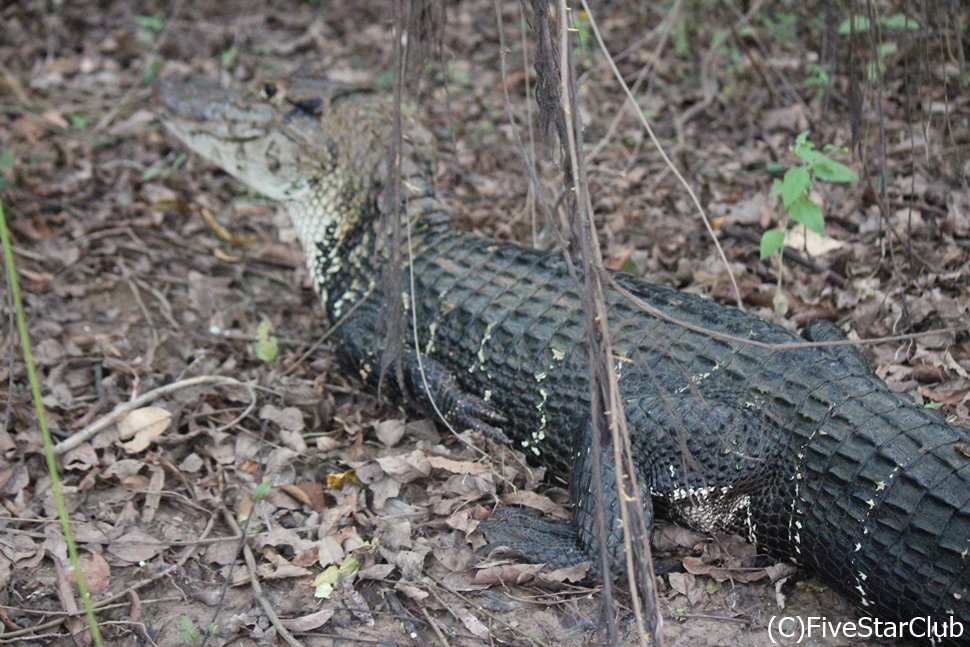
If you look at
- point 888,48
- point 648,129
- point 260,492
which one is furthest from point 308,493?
point 888,48

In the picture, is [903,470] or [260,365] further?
[260,365]

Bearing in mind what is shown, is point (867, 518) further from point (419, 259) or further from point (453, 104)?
point (453, 104)

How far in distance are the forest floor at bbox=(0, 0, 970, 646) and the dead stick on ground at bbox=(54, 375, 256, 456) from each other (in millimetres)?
48

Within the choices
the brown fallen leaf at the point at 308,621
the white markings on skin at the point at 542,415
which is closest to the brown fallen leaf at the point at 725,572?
the white markings on skin at the point at 542,415

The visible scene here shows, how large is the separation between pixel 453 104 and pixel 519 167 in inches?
41.1

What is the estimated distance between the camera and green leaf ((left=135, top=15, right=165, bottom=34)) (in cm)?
700

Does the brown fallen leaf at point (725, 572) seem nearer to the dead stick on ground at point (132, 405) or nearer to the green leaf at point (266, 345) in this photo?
the dead stick on ground at point (132, 405)

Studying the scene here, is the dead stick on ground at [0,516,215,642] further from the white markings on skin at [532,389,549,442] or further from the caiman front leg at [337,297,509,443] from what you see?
the white markings on skin at [532,389,549,442]

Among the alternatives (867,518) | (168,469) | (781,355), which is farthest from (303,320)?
(867,518)

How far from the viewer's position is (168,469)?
3.46 meters

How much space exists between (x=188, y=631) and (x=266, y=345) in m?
1.64

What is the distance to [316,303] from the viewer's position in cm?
472

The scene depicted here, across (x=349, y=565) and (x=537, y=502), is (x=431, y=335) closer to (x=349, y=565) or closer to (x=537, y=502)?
(x=537, y=502)

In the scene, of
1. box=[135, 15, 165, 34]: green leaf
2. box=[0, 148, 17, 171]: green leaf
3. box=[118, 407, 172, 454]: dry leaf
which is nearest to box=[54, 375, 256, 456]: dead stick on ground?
box=[118, 407, 172, 454]: dry leaf
